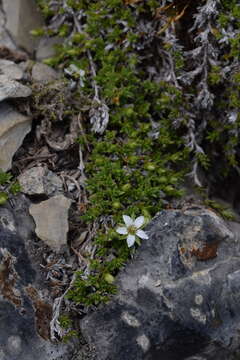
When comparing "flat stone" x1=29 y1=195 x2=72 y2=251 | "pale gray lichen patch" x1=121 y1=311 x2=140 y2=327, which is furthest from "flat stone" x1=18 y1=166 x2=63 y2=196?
"pale gray lichen patch" x1=121 y1=311 x2=140 y2=327

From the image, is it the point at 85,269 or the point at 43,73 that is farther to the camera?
the point at 43,73

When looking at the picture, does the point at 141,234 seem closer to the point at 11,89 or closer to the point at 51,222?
the point at 51,222

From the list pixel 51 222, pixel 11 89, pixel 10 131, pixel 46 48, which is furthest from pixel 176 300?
pixel 46 48

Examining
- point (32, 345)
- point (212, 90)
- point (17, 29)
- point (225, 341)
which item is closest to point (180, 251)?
point (225, 341)

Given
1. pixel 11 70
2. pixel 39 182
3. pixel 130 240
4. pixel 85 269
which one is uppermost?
pixel 11 70

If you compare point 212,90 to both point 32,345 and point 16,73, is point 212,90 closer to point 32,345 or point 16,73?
point 16,73

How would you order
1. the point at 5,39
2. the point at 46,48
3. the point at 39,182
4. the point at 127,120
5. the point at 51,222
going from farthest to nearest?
the point at 46,48 → the point at 5,39 → the point at 127,120 → the point at 39,182 → the point at 51,222

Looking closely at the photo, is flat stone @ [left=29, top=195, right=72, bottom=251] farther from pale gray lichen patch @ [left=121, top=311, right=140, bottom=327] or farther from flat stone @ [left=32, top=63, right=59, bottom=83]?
flat stone @ [left=32, top=63, right=59, bottom=83]
